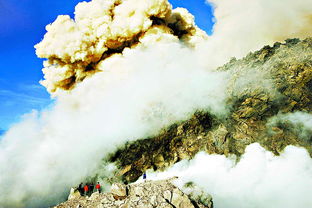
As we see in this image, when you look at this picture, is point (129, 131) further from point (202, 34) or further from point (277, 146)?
point (202, 34)

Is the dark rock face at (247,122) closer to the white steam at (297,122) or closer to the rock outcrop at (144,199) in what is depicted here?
the white steam at (297,122)

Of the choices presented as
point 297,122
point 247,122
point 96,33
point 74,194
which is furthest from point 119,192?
point 96,33

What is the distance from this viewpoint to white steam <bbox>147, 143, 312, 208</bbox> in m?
15.3

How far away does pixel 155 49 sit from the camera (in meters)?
28.7

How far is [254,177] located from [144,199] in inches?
343

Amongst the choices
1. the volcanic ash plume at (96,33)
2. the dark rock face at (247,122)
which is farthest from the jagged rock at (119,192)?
the volcanic ash plume at (96,33)

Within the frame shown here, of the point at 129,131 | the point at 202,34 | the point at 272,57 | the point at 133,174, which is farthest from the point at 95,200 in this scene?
the point at 202,34

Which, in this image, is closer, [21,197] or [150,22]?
[21,197]

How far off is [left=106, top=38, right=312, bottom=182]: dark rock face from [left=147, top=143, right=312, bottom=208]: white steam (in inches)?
29.5

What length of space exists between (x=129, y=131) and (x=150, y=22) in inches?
504

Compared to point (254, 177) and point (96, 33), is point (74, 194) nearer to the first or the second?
point (254, 177)

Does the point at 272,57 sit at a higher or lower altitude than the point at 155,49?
lower

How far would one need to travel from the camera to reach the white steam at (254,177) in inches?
602

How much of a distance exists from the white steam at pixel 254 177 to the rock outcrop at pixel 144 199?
1550 millimetres
